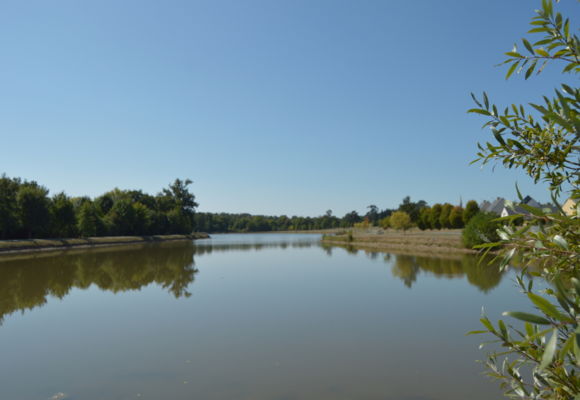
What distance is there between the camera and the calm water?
6473 mm

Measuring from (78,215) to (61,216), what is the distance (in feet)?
12.6

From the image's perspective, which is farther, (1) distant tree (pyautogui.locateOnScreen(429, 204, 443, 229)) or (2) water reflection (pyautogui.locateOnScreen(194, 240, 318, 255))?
(1) distant tree (pyautogui.locateOnScreen(429, 204, 443, 229))

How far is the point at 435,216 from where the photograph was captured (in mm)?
65062

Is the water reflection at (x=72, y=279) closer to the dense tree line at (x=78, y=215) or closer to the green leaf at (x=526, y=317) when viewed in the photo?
the green leaf at (x=526, y=317)

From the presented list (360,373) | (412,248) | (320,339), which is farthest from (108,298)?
(412,248)

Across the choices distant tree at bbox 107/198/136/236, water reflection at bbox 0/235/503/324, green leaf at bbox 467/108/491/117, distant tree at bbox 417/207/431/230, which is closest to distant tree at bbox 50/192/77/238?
distant tree at bbox 107/198/136/236

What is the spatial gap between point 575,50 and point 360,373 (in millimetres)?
6713

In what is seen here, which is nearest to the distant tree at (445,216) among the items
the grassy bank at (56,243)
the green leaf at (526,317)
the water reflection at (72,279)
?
the water reflection at (72,279)

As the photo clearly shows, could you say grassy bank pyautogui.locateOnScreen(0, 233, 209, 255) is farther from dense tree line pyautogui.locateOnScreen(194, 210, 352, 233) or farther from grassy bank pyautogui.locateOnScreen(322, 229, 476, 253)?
dense tree line pyautogui.locateOnScreen(194, 210, 352, 233)

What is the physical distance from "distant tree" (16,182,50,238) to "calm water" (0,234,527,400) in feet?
92.8

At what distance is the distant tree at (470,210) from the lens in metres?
54.6

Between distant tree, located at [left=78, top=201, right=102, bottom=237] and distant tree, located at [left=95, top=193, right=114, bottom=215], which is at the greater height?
distant tree, located at [left=95, top=193, right=114, bottom=215]

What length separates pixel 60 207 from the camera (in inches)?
1870

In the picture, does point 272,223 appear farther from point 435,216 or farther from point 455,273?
point 455,273
